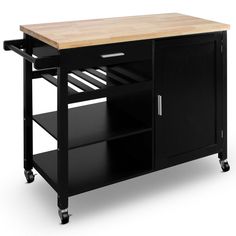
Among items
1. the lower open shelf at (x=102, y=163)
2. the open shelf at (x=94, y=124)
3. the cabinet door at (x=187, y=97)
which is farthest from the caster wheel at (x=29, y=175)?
the cabinet door at (x=187, y=97)

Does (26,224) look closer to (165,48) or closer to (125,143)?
(125,143)

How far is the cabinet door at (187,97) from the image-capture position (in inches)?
149

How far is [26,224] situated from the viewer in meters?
3.55

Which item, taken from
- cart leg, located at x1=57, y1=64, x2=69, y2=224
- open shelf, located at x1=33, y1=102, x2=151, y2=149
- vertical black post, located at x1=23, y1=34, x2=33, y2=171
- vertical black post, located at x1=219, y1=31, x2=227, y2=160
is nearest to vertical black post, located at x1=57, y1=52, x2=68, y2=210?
cart leg, located at x1=57, y1=64, x2=69, y2=224

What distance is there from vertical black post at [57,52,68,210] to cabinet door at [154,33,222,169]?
735 mm

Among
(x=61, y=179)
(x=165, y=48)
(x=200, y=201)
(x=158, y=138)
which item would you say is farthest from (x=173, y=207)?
(x=165, y=48)

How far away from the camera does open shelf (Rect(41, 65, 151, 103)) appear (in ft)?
11.3

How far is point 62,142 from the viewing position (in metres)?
3.42

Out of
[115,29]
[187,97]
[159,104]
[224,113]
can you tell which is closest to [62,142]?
[159,104]

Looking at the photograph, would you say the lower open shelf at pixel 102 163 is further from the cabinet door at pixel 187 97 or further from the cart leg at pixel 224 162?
the cart leg at pixel 224 162

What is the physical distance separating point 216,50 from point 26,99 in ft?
4.89

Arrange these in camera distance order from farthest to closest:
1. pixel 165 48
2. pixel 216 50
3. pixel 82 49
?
pixel 216 50 < pixel 165 48 < pixel 82 49

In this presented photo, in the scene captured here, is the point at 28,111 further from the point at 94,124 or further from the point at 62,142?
the point at 62,142

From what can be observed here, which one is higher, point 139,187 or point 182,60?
point 182,60
